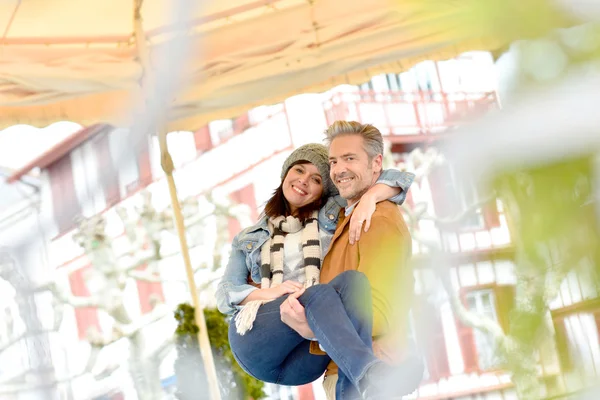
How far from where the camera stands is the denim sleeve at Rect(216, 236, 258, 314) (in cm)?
174

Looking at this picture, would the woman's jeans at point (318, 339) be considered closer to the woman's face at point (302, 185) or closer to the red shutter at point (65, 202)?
the woman's face at point (302, 185)

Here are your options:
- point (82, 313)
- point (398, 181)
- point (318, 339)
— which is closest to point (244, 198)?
point (82, 313)

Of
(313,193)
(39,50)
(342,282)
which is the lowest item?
(342,282)

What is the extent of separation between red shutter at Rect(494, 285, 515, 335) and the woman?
4.63 feet

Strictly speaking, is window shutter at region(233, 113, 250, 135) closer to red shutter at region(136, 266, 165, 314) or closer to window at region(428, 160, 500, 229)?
red shutter at region(136, 266, 165, 314)

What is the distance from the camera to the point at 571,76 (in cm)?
12

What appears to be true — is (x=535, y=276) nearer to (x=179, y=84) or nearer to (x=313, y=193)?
(x=179, y=84)

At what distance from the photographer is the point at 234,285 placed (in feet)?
5.86

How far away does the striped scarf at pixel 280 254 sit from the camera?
168 centimetres

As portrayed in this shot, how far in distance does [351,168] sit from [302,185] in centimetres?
16

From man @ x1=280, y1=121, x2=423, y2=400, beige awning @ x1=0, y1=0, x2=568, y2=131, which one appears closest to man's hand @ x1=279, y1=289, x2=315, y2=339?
man @ x1=280, y1=121, x2=423, y2=400

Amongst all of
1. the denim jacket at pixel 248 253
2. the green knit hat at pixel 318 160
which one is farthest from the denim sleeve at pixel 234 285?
the green knit hat at pixel 318 160


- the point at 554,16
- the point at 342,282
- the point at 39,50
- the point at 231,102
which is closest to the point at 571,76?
the point at 554,16

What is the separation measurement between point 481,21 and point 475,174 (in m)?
0.02
